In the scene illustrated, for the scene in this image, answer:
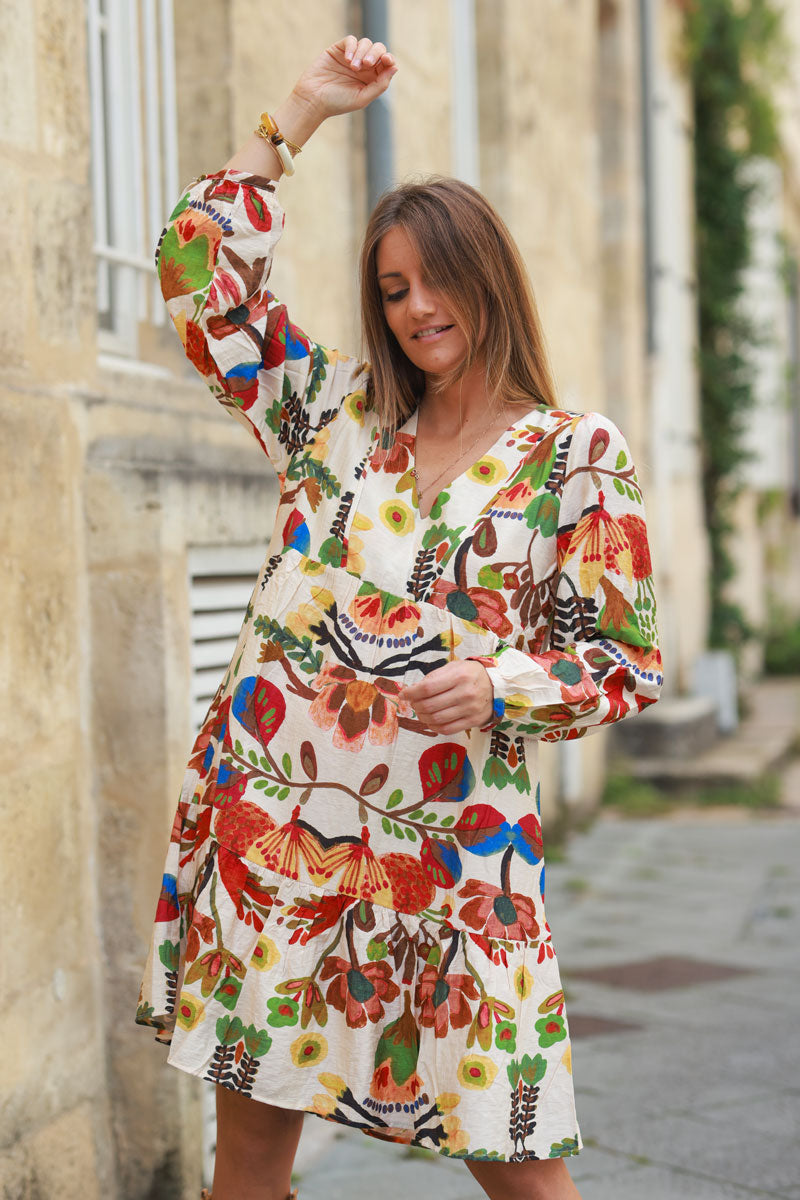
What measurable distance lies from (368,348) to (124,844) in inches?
44.9

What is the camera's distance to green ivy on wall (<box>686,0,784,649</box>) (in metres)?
10.5

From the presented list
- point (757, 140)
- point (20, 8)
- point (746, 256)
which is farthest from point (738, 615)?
point (20, 8)

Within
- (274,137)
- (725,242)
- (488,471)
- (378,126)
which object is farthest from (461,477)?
(725,242)

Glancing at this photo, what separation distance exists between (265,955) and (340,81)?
4.13ft

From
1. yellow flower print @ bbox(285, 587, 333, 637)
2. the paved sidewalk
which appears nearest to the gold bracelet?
yellow flower print @ bbox(285, 587, 333, 637)

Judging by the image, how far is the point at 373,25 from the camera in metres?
4.53

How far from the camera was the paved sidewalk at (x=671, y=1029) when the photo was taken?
10.4ft

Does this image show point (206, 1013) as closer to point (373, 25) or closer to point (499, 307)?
point (499, 307)

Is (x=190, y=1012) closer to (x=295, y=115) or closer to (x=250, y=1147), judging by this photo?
(x=250, y=1147)

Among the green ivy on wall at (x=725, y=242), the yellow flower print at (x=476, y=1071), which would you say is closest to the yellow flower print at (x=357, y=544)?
the yellow flower print at (x=476, y=1071)

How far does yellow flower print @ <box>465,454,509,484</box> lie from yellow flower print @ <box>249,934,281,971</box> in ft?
2.22

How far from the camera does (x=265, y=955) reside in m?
1.93

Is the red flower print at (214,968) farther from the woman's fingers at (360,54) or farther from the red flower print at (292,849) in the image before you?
the woman's fingers at (360,54)

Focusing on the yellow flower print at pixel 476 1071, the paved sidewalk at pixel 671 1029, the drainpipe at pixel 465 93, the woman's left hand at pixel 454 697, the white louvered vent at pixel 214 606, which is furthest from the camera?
the drainpipe at pixel 465 93
